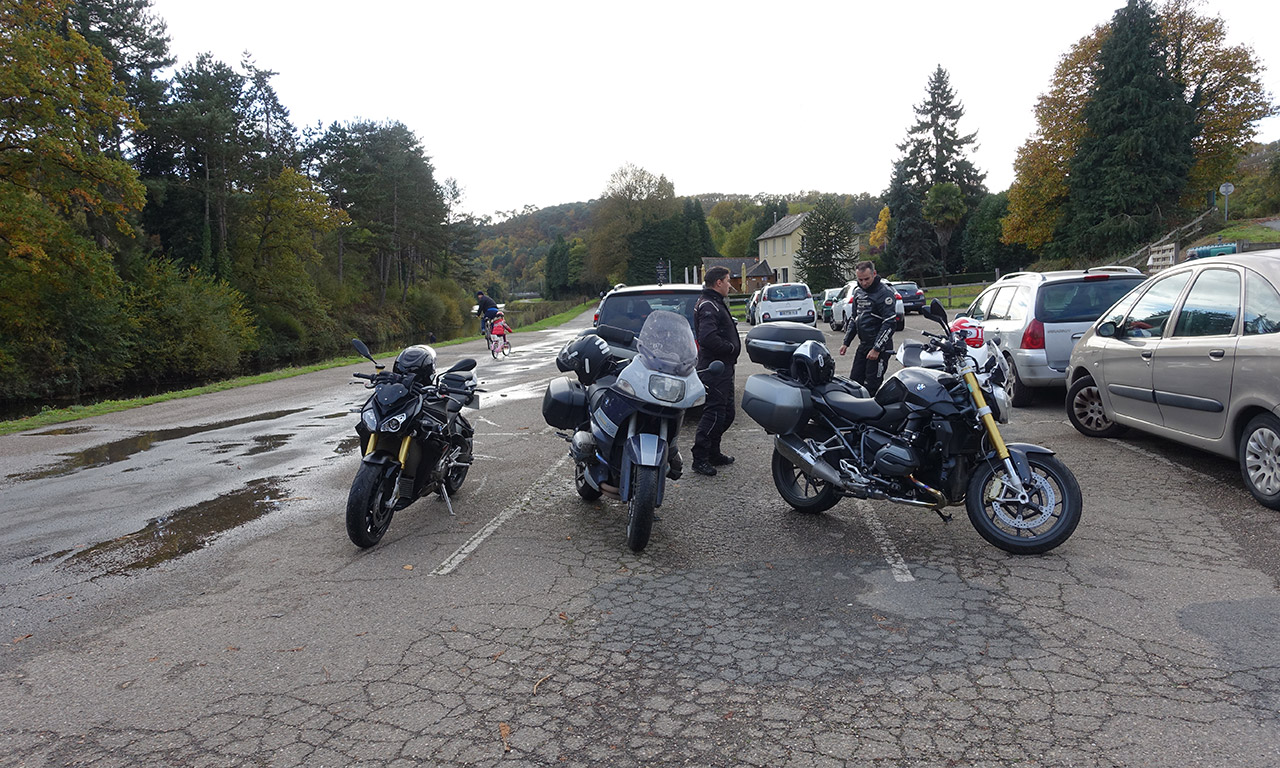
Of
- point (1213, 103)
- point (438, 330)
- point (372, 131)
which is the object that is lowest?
point (438, 330)

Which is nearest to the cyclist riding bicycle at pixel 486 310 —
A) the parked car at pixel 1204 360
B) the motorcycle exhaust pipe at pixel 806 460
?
the parked car at pixel 1204 360

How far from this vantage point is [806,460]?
5.45 m

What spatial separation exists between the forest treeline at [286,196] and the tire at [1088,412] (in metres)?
26.8

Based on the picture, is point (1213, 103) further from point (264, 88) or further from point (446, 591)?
point (264, 88)

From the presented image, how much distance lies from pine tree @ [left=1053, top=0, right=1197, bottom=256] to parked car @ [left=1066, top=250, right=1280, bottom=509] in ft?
126

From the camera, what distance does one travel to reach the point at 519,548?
17.6 feet

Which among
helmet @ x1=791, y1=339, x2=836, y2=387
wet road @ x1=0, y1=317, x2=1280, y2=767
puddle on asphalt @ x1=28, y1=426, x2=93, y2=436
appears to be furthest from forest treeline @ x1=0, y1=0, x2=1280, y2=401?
helmet @ x1=791, y1=339, x2=836, y2=387

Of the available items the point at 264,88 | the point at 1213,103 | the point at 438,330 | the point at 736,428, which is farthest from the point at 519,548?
the point at 438,330

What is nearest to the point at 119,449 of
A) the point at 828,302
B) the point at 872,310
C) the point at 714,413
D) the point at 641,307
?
the point at 641,307

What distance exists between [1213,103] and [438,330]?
2134 inches

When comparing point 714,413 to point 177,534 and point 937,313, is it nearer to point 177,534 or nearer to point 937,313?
point 937,313

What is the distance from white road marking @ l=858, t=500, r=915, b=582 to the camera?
15.1 feet

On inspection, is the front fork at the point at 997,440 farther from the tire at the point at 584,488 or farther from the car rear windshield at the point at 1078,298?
the car rear windshield at the point at 1078,298

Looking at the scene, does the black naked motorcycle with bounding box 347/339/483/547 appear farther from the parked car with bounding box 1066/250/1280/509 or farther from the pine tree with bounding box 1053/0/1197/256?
the pine tree with bounding box 1053/0/1197/256
